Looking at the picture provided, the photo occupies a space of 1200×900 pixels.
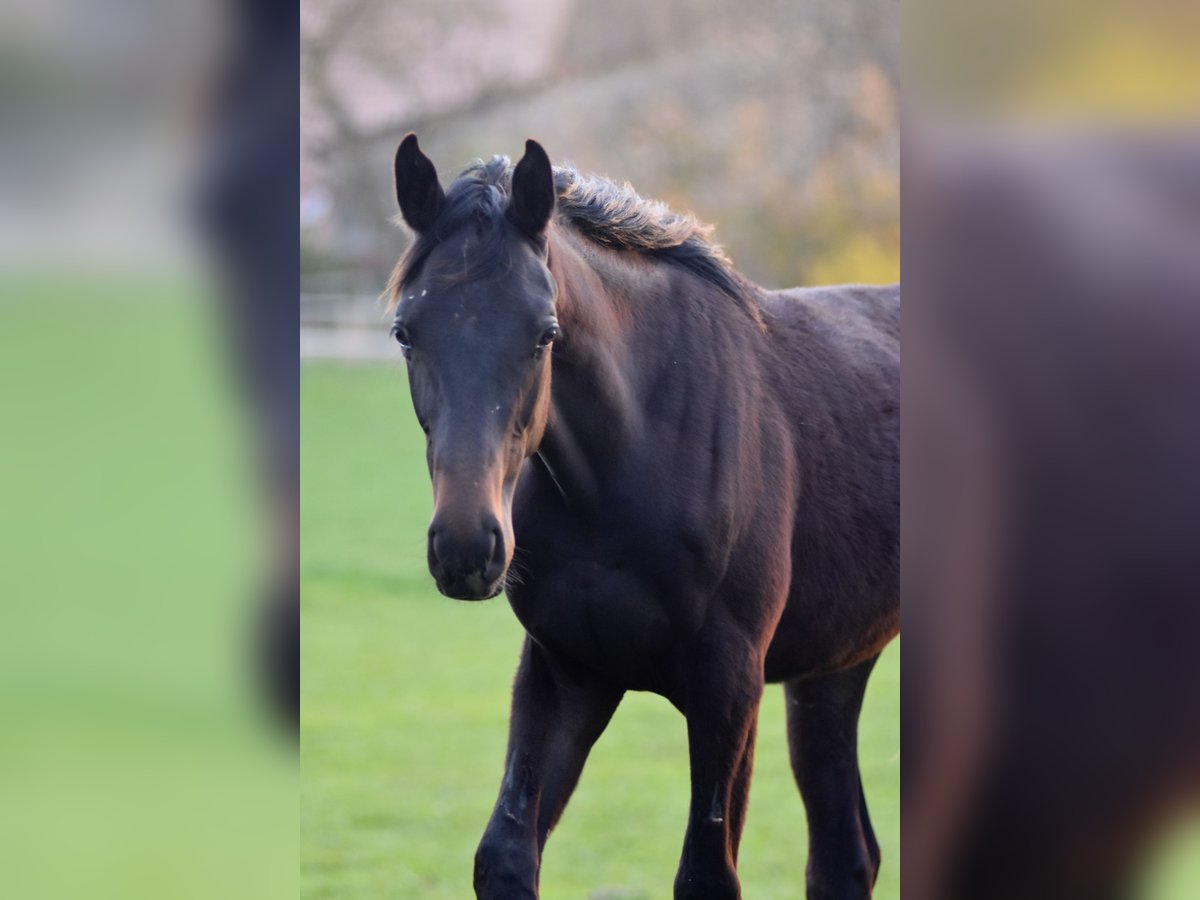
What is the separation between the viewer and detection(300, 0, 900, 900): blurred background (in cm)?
1284

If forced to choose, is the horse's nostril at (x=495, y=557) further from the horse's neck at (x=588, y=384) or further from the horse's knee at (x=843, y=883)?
the horse's knee at (x=843, y=883)

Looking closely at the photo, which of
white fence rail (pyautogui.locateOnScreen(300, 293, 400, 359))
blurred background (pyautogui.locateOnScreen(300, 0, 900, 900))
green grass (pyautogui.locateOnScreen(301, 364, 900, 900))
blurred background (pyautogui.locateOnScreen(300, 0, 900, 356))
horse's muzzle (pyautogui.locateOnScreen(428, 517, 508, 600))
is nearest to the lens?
horse's muzzle (pyautogui.locateOnScreen(428, 517, 508, 600))

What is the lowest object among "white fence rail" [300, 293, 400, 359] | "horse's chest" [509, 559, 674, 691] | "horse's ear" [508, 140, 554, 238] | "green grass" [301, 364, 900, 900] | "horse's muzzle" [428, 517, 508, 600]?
"green grass" [301, 364, 900, 900]

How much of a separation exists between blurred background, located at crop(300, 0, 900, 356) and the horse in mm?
11514

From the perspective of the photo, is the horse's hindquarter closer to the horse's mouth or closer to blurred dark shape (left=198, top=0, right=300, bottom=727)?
the horse's mouth

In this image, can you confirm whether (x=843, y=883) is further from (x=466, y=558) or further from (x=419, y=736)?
(x=419, y=736)

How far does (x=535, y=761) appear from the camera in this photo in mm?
2996

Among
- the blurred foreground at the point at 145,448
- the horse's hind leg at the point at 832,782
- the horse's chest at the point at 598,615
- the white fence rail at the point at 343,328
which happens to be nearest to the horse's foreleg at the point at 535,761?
the horse's chest at the point at 598,615

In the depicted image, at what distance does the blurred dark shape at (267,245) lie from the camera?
1.48 m

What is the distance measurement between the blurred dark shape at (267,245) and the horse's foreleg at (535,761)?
1444 mm

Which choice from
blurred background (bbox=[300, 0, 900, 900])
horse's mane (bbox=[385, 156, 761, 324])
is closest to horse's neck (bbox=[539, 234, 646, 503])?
horse's mane (bbox=[385, 156, 761, 324])

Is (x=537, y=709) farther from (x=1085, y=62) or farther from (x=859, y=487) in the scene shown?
(x=1085, y=62)

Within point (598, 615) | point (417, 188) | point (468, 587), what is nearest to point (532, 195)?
point (417, 188)

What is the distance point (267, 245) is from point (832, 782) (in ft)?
10.0
